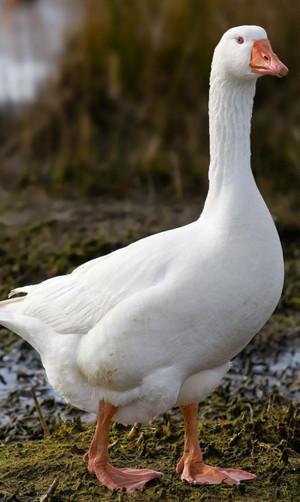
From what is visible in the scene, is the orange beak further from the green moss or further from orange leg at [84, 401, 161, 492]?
the green moss

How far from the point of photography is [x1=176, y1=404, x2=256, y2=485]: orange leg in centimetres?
536

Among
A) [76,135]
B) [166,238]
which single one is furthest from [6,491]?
[76,135]

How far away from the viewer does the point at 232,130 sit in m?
5.20

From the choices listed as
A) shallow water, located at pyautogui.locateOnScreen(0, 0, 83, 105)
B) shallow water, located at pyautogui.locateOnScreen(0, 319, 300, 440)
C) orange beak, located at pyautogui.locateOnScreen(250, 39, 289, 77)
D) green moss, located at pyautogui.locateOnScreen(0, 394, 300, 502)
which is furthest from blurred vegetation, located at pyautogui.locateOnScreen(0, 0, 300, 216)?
orange beak, located at pyautogui.locateOnScreen(250, 39, 289, 77)

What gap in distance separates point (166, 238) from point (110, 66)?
22.5ft

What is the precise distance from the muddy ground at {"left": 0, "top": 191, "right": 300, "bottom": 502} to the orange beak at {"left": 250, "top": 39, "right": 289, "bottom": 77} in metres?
1.86

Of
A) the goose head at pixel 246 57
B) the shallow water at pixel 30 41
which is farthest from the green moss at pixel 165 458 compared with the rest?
the shallow water at pixel 30 41

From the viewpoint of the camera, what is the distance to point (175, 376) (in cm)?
504

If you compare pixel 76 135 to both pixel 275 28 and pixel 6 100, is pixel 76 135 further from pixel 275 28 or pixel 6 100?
pixel 275 28

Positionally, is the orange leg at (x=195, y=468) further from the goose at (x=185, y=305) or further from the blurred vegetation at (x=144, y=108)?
the blurred vegetation at (x=144, y=108)

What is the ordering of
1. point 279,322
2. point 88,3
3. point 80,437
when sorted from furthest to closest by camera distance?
point 88,3 → point 279,322 → point 80,437

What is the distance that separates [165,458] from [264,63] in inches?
80.8

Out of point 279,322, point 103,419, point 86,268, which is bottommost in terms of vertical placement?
point 279,322

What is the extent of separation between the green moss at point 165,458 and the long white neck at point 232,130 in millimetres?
1384
